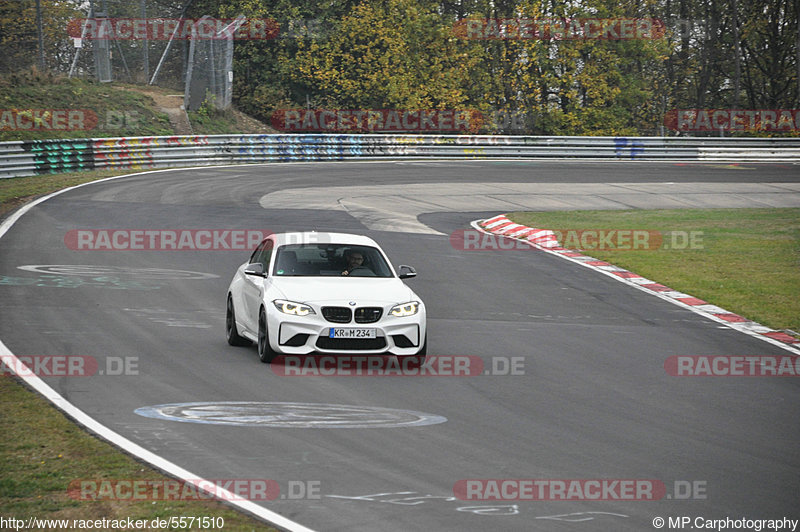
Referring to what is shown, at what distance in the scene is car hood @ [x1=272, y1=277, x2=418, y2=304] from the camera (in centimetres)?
1125

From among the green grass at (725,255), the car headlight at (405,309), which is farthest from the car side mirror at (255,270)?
the green grass at (725,255)

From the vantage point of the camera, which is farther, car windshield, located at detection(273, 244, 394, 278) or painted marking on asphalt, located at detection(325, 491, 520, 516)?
car windshield, located at detection(273, 244, 394, 278)

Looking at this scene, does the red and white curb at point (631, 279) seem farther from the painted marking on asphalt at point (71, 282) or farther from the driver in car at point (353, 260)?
the painted marking on asphalt at point (71, 282)

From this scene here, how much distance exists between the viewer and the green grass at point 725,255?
1620 cm

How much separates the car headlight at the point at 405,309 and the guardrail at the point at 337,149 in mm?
22596

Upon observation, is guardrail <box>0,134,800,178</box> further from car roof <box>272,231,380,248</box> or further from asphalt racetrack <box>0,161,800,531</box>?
car roof <box>272,231,380,248</box>

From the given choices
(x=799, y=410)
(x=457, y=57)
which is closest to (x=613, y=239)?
(x=799, y=410)

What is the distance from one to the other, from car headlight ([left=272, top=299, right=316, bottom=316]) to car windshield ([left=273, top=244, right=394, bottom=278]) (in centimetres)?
85

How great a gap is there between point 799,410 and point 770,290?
7.64m

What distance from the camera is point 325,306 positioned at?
11102mm

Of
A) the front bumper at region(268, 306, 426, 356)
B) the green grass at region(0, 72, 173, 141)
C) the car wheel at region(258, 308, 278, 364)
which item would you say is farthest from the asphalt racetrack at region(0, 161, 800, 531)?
the green grass at region(0, 72, 173, 141)

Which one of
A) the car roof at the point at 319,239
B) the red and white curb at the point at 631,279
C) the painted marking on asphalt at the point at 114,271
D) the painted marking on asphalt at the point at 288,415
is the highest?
the car roof at the point at 319,239

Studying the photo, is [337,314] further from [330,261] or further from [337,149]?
[337,149]

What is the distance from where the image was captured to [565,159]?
44625mm
